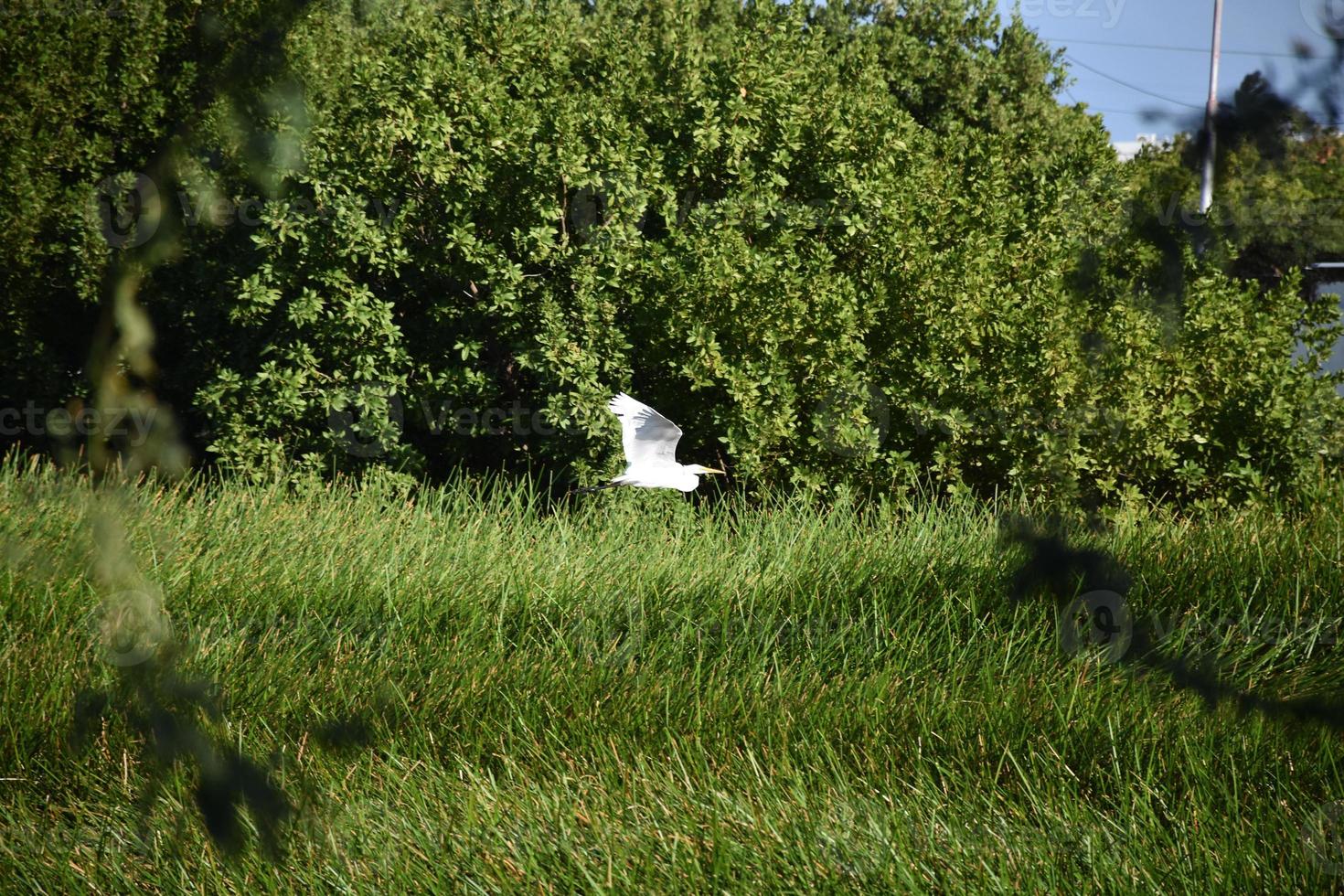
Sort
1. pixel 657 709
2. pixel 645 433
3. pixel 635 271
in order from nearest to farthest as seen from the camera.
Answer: pixel 657 709 < pixel 645 433 < pixel 635 271

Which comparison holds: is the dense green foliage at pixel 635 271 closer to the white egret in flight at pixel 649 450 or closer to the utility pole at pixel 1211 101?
the white egret in flight at pixel 649 450

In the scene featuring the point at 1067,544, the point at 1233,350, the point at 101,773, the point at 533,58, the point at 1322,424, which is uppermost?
the point at 533,58

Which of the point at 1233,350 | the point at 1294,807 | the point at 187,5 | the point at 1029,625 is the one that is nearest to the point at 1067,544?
the point at 1029,625

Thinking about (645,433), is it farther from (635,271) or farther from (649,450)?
(635,271)

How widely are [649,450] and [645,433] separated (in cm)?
9

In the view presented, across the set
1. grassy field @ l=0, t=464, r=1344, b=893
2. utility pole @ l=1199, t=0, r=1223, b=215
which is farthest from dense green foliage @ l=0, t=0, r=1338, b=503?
utility pole @ l=1199, t=0, r=1223, b=215

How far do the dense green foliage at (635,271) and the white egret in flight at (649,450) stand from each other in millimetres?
769

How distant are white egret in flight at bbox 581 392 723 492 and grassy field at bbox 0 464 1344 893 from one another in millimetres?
289

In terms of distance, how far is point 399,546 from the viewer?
4.59m

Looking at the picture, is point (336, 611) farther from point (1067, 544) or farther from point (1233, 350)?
point (1233, 350)

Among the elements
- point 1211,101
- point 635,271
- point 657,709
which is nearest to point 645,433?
point 635,271

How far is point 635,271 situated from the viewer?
5914 millimetres

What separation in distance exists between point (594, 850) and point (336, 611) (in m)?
1.80

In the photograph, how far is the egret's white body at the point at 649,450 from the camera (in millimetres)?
4867
